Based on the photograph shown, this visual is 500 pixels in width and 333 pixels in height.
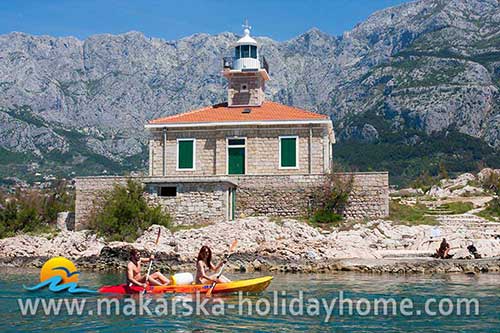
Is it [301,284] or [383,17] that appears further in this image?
[383,17]

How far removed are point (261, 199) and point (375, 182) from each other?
15.7ft

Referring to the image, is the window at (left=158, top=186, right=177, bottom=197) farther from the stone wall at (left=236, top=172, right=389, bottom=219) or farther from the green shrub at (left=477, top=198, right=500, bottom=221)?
the green shrub at (left=477, top=198, right=500, bottom=221)

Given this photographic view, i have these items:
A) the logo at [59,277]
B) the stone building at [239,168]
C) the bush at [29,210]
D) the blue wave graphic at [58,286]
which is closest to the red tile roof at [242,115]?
the stone building at [239,168]

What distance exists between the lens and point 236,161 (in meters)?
28.6

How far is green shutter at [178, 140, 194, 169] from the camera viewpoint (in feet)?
95.0

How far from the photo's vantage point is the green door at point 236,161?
28516mm

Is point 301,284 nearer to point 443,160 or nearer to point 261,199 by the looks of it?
point 261,199

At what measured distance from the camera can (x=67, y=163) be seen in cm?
10906

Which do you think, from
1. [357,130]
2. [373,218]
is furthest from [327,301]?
[357,130]

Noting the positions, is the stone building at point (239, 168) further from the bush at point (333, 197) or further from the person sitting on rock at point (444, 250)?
the person sitting on rock at point (444, 250)

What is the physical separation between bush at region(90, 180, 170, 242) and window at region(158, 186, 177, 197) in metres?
0.77

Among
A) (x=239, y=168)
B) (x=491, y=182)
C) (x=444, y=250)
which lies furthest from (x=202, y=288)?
(x=491, y=182)

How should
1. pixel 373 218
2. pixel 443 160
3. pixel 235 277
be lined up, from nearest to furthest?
pixel 235 277 → pixel 373 218 → pixel 443 160

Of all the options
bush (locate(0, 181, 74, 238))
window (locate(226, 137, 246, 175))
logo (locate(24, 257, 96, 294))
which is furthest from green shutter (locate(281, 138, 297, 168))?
logo (locate(24, 257, 96, 294))
